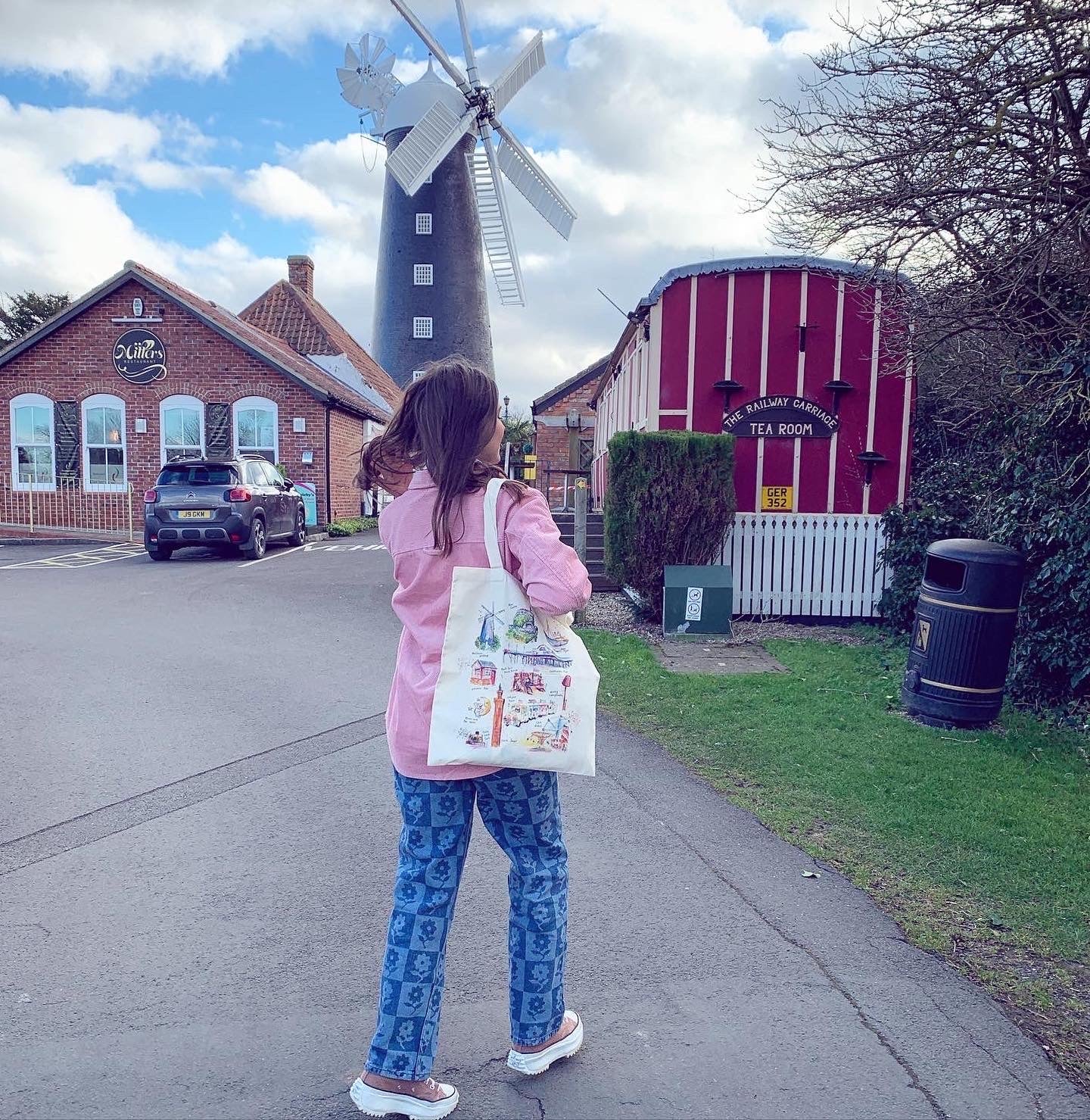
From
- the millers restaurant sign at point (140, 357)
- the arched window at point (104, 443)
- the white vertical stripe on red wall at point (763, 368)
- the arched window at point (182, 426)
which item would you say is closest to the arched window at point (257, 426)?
the arched window at point (182, 426)

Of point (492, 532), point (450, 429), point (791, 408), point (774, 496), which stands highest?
point (791, 408)

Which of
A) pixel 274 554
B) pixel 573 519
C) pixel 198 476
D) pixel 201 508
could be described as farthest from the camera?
pixel 274 554

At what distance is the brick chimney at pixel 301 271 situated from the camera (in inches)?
1425

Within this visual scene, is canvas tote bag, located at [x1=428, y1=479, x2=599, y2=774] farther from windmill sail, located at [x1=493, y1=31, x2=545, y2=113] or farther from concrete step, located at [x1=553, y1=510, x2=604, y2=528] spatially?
windmill sail, located at [x1=493, y1=31, x2=545, y2=113]

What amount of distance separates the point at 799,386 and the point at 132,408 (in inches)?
728

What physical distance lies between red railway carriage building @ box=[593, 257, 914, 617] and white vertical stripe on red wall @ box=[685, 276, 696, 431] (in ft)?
0.04

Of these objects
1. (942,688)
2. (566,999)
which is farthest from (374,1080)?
(942,688)

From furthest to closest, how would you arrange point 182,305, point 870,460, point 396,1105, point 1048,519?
point 182,305
point 870,460
point 1048,519
point 396,1105

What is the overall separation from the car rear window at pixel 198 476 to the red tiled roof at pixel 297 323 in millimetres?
17653

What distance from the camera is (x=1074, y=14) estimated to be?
579 centimetres

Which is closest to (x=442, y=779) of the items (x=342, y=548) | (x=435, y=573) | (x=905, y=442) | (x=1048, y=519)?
(x=435, y=573)

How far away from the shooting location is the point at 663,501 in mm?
10172

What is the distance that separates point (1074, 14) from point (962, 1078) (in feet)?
20.0

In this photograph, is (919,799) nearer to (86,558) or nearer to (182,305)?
(86,558)
